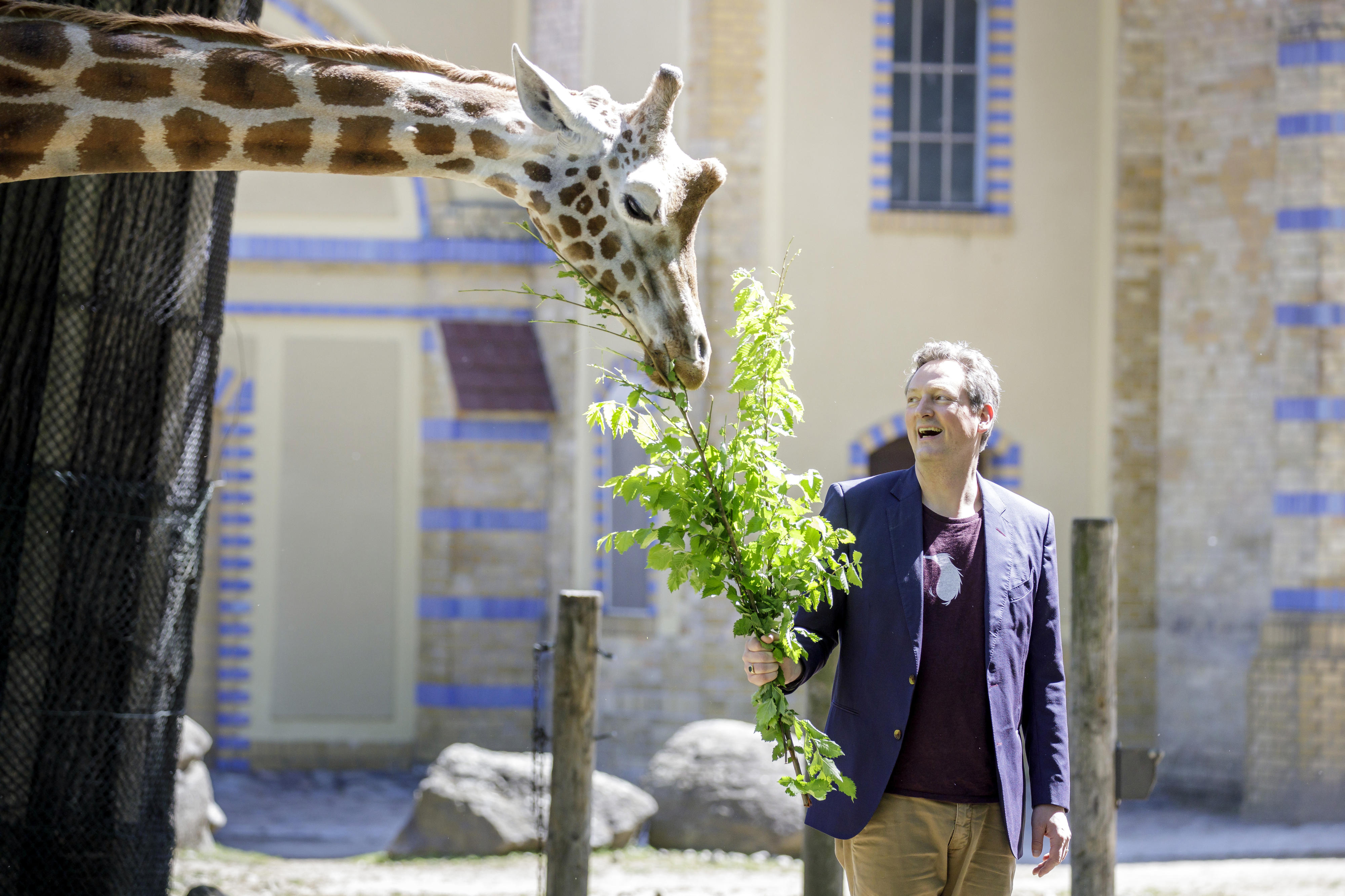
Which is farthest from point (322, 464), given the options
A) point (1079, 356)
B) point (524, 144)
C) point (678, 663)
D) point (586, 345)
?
point (524, 144)

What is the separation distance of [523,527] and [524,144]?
30.0ft

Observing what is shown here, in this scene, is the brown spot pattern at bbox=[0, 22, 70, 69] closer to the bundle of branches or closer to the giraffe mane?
the giraffe mane

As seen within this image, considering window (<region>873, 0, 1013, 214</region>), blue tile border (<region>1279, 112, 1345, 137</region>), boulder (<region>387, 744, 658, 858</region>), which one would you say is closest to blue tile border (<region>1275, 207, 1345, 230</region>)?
blue tile border (<region>1279, 112, 1345, 137</region>)

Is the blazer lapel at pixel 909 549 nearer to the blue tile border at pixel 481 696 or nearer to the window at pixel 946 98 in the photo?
the window at pixel 946 98

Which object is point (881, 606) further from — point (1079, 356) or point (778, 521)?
point (1079, 356)

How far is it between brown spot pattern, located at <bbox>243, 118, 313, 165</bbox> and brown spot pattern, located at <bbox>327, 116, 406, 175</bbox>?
0.07 meters

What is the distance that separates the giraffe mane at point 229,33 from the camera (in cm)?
327

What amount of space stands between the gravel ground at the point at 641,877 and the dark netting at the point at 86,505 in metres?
1.57

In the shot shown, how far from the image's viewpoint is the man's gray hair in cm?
333

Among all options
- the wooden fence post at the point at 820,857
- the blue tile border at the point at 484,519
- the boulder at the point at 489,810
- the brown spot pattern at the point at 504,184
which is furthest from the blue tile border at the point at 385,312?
the brown spot pattern at the point at 504,184

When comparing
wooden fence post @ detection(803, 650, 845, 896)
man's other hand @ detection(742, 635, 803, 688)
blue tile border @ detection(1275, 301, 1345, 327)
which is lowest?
wooden fence post @ detection(803, 650, 845, 896)

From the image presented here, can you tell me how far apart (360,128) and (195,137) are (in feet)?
1.36

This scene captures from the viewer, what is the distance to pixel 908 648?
321cm

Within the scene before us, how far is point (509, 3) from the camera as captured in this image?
12.4 metres
